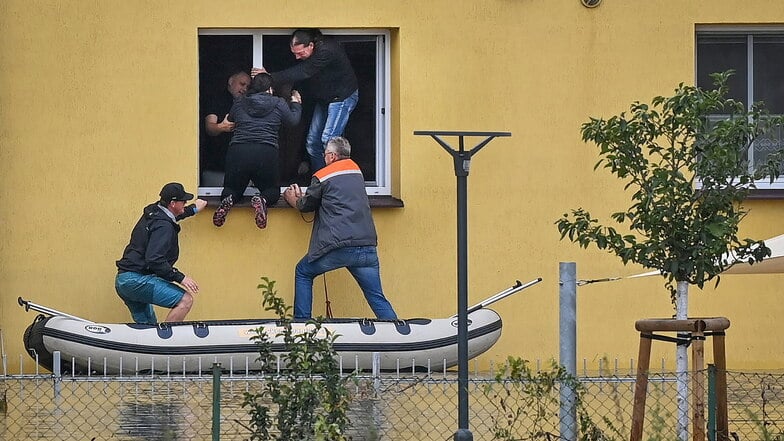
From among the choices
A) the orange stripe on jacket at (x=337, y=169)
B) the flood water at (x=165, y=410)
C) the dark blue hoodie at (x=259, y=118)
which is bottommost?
the flood water at (x=165, y=410)

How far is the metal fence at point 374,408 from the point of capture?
7.44m

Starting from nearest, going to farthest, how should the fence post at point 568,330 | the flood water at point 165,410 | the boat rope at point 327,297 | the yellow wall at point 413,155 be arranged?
the fence post at point 568,330 → the flood water at point 165,410 → the yellow wall at point 413,155 → the boat rope at point 327,297

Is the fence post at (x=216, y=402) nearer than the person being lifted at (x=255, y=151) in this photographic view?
Yes

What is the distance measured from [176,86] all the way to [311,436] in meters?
5.98

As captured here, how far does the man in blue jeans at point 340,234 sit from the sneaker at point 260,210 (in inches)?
12.9

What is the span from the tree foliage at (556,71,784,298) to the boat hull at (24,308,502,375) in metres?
3.40

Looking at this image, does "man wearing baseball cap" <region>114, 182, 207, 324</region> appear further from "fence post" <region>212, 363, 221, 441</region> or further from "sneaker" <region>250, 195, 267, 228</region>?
"fence post" <region>212, 363, 221, 441</region>

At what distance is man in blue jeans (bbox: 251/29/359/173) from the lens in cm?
1254

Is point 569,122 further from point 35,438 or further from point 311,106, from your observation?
point 35,438

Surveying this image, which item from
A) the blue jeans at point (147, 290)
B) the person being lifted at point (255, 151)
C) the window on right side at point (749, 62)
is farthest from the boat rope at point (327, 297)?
the window on right side at point (749, 62)

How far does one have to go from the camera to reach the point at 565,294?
748 cm

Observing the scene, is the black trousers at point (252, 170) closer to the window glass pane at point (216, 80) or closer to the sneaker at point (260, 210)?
the sneaker at point (260, 210)

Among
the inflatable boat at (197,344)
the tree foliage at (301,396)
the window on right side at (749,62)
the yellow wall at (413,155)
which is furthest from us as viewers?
the window on right side at (749,62)

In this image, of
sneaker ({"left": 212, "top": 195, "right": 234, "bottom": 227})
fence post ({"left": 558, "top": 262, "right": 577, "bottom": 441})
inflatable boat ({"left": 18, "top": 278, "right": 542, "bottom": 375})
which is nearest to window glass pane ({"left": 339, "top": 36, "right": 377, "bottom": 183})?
sneaker ({"left": 212, "top": 195, "right": 234, "bottom": 227})
